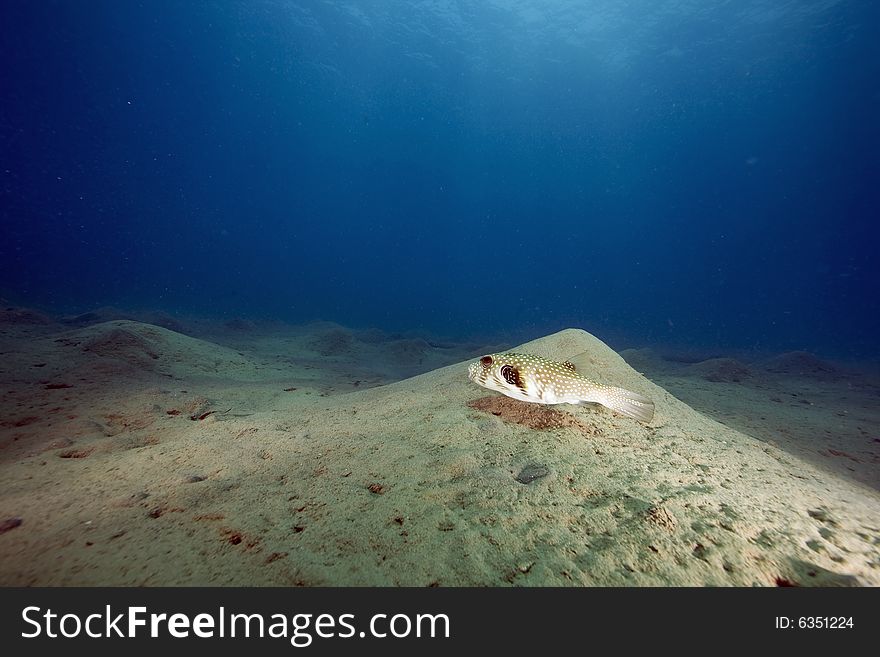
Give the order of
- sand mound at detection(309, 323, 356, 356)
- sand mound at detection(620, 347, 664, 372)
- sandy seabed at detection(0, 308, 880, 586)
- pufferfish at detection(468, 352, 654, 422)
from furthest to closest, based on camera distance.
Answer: sand mound at detection(309, 323, 356, 356)
sand mound at detection(620, 347, 664, 372)
pufferfish at detection(468, 352, 654, 422)
sandy seabed at detection(0, 308, 880, 586)

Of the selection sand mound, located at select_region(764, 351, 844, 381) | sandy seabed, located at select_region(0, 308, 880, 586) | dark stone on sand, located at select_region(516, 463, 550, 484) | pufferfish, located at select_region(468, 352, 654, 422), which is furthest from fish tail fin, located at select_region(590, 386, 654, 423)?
sand mound, located at select_region(764, 351, 844, 381)

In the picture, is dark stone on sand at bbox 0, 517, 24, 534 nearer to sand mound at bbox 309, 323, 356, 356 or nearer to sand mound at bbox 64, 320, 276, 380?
sand mound at bbox 64, 320, 276, 380

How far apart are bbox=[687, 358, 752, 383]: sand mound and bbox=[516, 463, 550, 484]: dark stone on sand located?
1039 cm

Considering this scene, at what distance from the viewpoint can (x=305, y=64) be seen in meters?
71.8

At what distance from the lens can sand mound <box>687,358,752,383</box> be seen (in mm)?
10830

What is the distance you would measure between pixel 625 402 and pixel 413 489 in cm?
207

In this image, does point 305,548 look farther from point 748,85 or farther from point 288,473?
point 748,85

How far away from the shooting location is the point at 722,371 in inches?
443

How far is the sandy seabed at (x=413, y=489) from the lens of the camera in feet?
6.57

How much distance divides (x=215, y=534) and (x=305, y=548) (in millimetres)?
658

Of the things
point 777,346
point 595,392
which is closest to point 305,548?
point 595,392

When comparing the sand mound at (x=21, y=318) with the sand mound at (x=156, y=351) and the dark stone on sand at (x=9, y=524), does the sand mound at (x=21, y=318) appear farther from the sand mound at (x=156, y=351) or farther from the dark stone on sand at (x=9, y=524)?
the dark stone on sand at (x=9, y=524)

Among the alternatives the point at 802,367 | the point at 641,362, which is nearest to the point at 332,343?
the point at 641,362

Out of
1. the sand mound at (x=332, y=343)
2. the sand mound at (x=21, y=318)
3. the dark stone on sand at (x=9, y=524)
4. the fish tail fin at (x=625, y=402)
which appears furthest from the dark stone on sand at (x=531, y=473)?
the sand mound at (x=21, y=318)
